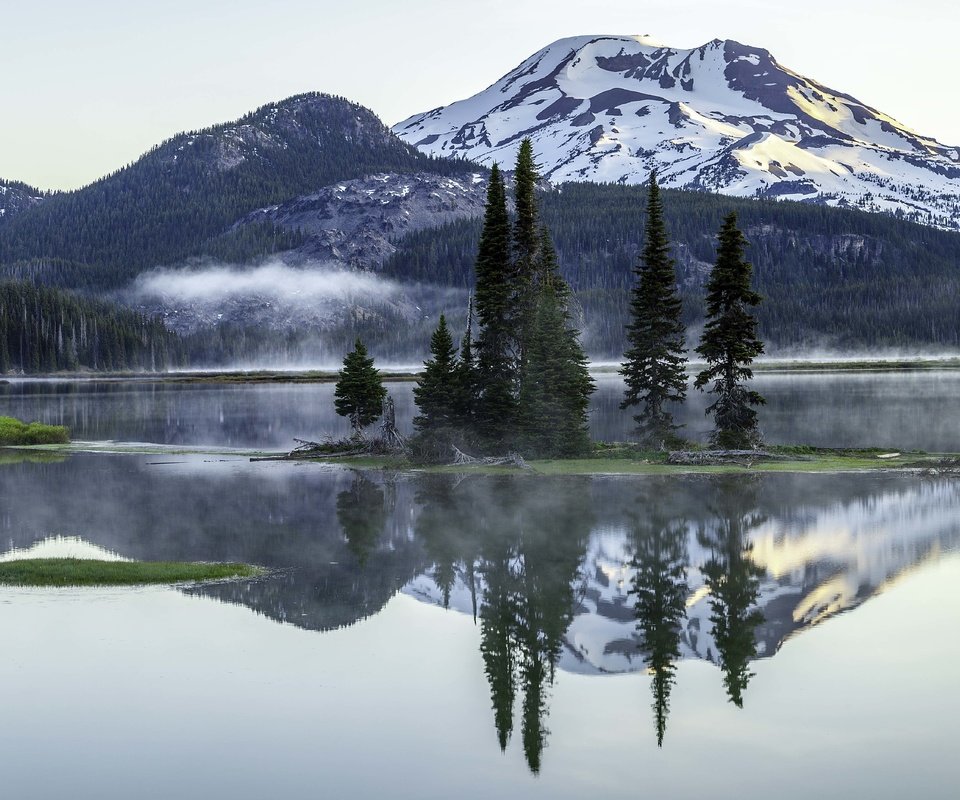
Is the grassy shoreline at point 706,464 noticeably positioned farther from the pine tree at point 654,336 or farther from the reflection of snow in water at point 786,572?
the reflection of snow in water at point 786,572

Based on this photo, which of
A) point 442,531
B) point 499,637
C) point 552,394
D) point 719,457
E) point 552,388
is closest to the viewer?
point 499,637

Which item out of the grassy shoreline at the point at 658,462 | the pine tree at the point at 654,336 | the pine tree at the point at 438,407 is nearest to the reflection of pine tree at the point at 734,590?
the grassy shoreline at the point at 658,462

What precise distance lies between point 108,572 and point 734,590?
16.4 meters

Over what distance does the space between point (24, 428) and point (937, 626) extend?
61.3m

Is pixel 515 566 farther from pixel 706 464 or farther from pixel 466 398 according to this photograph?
pixel 466 398

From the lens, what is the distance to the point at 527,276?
6297 cm

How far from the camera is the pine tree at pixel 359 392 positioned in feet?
211

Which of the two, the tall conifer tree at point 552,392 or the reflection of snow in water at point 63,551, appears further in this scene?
the tall conifer tree at point 552,392

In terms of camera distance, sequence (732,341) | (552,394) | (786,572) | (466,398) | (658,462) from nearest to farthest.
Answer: (786,572) < (658,462) < (552,394) < (466,398) < (732,341)

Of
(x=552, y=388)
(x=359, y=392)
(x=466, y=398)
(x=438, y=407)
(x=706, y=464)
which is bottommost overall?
(x=706, y=464)

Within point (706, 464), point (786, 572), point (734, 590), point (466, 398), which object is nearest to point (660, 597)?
point (734, 590)

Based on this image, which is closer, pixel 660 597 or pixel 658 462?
pixel 660 597

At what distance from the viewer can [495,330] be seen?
62.0 metres

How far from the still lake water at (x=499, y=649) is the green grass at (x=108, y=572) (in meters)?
0.97
